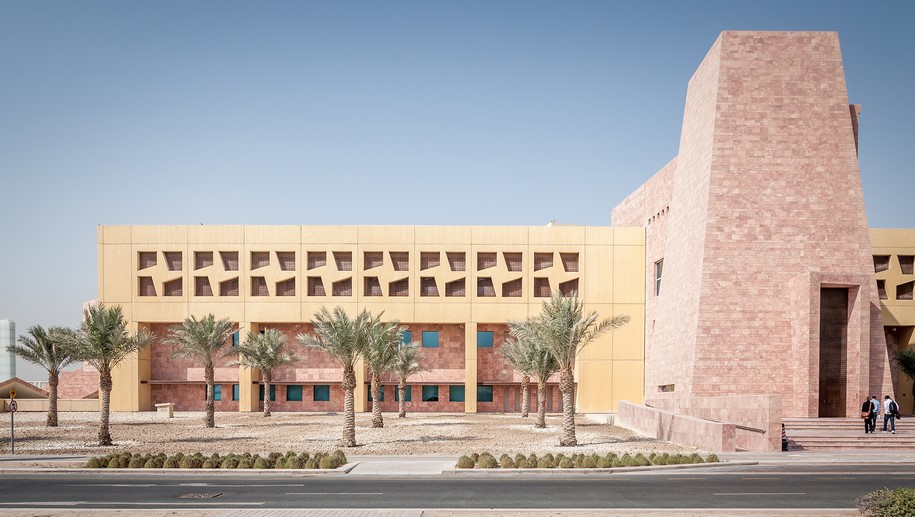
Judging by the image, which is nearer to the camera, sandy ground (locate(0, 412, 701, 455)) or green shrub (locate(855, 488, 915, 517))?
green shrub (locate(855, 488, 915, 517))

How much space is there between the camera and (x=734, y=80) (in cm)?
3966

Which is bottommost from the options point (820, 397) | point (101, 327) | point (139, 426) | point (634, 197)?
point (139, 426)

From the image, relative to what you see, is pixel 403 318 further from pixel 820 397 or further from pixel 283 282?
pixel 820 397

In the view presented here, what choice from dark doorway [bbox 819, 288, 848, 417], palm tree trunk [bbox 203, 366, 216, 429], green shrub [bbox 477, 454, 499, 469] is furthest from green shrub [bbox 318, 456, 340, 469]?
dark doorway [bbox 819, 288, 848, 417]

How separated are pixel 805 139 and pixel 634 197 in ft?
74.6

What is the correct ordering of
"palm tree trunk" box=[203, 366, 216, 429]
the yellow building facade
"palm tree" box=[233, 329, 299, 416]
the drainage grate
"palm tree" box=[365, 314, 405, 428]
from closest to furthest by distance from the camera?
the drainage grate
"palm tree" box=[365, 314, 405, 428]
"palm tree trunk" box=[203, 366, 216, 429]
"palm tree" box=[233, 329, 299, 416]
the yellow building facade

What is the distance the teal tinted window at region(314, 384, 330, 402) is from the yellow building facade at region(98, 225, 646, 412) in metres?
3.35

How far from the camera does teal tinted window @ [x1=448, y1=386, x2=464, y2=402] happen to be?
2393 inches

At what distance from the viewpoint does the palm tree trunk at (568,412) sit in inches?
1256

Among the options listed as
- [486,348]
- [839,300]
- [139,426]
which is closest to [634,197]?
[486,348]

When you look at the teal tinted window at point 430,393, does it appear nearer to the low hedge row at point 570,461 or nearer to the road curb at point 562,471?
the low hedge row at point 570,461

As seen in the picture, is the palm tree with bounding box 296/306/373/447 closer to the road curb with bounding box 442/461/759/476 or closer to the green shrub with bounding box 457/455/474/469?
the green shrub with bounding box 457/455/474/469

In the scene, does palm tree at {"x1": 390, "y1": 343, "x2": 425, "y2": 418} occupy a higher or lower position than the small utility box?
higher

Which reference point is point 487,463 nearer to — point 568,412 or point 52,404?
point 568,412
